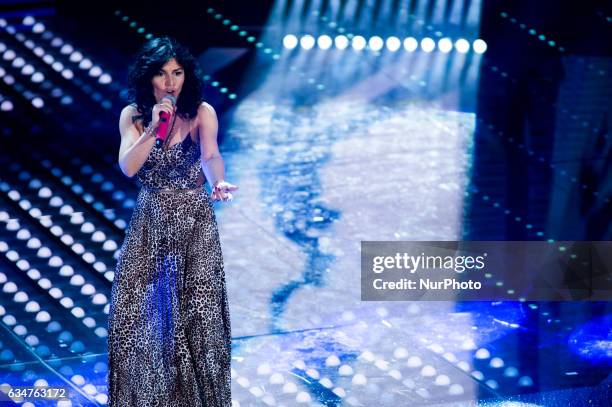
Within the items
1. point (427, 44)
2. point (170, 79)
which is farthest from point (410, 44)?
point (170, 79)

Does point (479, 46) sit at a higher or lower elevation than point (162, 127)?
lower

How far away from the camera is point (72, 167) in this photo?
5.29 metres

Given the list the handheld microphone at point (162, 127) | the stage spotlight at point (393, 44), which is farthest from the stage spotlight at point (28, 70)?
the handheld microphone at point (162, 127)

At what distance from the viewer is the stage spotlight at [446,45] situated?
5828mm

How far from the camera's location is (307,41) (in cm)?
574

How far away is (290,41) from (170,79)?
8.14 ft

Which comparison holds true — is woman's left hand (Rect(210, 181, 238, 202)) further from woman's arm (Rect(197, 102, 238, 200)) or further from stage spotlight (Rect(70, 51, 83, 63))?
stage spotlight (Rect(70, 51, 83, 63))

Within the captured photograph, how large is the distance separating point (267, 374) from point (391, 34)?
241 cm

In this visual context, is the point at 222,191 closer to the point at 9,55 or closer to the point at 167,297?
the point at 167,297

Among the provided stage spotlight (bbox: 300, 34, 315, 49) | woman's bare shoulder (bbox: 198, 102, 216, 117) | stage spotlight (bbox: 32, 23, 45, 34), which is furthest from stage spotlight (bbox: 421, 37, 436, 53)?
woman's bare shoulder (bbox: 198, 102, 216, 117)

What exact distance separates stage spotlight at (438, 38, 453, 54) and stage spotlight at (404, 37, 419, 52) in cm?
14

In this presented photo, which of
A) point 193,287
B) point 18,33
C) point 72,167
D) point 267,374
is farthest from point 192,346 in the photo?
point 18,33

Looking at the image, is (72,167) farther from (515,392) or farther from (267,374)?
(515,392)

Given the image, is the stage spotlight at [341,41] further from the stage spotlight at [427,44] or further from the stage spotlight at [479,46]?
the stage spotlight at [479,46]
